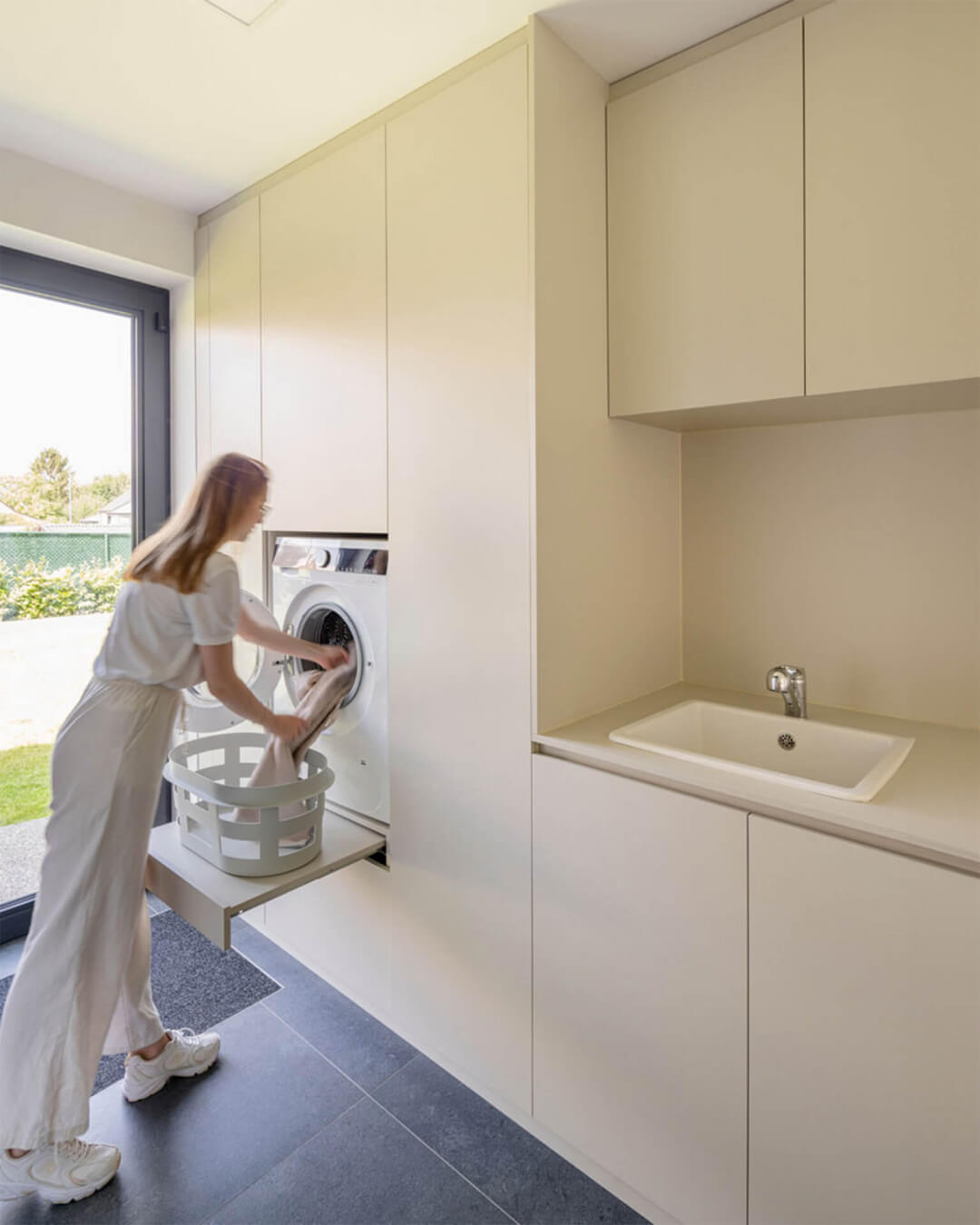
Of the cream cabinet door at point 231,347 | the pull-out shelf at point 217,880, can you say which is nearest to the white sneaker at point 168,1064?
the pull-out shelf at point 217,880

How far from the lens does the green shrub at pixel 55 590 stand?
8.10ft

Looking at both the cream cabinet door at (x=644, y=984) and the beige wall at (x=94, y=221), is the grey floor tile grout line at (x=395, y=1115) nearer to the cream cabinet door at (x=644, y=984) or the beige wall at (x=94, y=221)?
the cream cabinet door at (x=644, y=984)

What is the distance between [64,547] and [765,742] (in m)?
2.41

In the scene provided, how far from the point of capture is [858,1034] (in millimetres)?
1202

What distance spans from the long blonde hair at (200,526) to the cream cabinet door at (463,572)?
41 centimetres

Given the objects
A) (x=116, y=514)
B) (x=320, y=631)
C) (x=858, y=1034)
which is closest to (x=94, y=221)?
(x=116, y=514)

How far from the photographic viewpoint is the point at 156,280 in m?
2.71

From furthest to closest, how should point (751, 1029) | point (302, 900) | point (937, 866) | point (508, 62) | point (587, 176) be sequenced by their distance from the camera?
1. point (302, 900)
2. point (587, 176)
3. point (508, 62)
4. point (751, 1029)
5. point (937, 866)

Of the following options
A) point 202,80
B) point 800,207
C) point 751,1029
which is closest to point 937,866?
point 751,1029

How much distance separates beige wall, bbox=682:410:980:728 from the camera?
1734 mm

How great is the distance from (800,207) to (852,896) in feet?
4.49

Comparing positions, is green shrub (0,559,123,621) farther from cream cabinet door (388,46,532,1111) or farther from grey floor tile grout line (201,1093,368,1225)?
grey floor tile grout line (201,1093,368,1225)

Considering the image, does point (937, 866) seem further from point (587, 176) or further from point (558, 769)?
point (587, 176)

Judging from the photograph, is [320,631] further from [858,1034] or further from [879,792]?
[858,1034]
